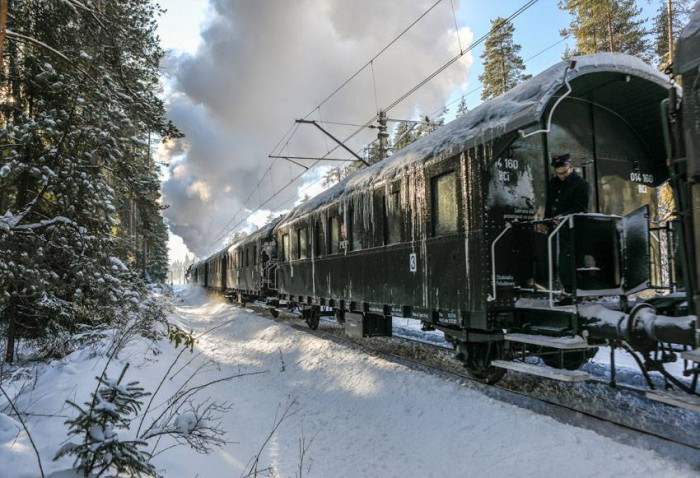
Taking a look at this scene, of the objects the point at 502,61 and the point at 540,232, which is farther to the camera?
the point at 502,61

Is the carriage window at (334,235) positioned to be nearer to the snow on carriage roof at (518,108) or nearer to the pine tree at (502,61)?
the snow on carriage roof at (518,108)

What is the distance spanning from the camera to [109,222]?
27.1 ft

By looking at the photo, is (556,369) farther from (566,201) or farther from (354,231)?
(354,231)

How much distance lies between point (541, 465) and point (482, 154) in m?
3.82

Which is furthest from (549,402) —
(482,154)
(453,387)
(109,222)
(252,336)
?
(252,336)

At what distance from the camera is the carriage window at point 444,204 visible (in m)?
6.62

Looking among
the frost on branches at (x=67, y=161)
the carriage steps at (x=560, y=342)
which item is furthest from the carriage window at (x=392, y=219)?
the frost on branches at (x=67, y=161)

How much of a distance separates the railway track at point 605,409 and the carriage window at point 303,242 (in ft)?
20.3

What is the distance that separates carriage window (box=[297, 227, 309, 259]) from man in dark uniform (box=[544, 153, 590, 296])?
815 centimetres

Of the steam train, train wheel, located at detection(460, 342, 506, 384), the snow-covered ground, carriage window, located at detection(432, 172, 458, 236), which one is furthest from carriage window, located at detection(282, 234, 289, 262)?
train wheel, located at detection(460, 342, 506, 384)

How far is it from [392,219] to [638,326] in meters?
4.60

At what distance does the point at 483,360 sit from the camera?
664 centimetres

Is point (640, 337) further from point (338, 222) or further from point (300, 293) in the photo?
point (300, 293)

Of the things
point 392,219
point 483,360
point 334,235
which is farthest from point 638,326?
point 334,235
